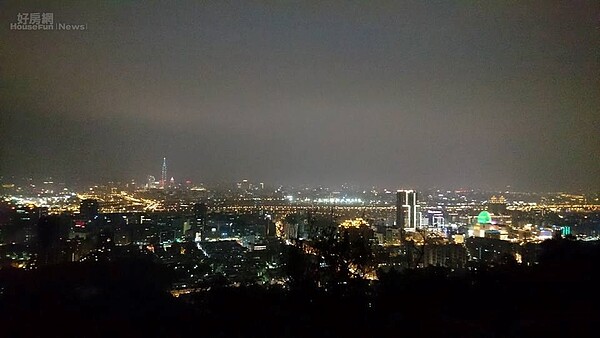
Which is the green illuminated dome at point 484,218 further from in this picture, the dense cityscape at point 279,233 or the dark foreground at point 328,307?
the dark foreground at point 328,307

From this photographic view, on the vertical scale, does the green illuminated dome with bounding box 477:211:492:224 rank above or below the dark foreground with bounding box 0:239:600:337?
above

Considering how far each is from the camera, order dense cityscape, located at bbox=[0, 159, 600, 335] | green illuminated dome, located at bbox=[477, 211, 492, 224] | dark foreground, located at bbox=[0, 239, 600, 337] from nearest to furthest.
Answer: dark foreground, located at bbox=[0, 239, 600, 337]
dense cityscape, located at bbox=[0, 159, 600, 335]
green illuminated dome, located at bbox=[477, 211, 492, 224]

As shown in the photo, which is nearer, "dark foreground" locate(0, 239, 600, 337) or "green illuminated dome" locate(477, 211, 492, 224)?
"dark foreground" locate(0, 239, 600, 337)

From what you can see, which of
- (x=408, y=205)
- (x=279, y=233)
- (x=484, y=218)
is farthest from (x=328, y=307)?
(x=484, y=218)

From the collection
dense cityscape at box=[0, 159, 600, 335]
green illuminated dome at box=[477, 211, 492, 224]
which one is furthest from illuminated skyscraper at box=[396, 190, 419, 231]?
green illuminated dome at box=[477, 211, 492, 224]

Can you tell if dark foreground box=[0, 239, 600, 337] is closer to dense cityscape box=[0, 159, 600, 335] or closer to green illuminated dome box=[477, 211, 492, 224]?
dense cityscape box=[0, 159, 600, 335]

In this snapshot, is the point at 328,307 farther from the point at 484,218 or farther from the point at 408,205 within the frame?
the point at 484,218

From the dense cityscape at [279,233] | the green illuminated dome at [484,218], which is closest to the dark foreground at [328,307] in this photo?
the dense cityscape at [279,233]

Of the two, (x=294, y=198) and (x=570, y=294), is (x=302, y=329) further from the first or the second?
(x=294, y=198)
